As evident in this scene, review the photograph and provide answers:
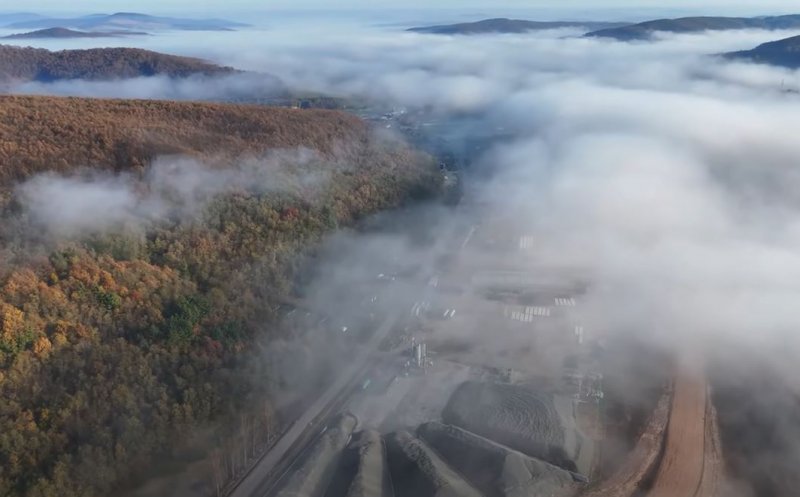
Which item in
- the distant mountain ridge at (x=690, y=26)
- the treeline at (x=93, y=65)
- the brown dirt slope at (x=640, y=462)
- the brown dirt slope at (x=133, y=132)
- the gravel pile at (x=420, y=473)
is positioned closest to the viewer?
the gravel pile at (x=420, y=473)

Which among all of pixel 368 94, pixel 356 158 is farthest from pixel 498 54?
pixel 356 158

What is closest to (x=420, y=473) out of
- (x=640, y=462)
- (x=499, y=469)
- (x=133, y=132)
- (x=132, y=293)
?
(x=499, y=469)

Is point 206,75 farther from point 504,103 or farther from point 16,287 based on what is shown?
point 16,287

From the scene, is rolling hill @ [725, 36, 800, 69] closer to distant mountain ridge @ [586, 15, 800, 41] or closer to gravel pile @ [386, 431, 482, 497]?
distant mountain ridge @ [586, 15, 800, 41]

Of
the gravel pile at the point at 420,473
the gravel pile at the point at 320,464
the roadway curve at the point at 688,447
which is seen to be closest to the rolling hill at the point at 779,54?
the roadway curve at the point at 688,447

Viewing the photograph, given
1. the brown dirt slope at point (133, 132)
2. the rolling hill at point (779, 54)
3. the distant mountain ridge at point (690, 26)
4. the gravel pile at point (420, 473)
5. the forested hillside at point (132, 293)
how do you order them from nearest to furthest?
the gravel pile at point (420, 473) → the forested hillside at point (132, 293) → the brown dirt slope at point (133, 132) → the rolling hill at point (779, 54) → the distant mountain ridge at point (690, 26)

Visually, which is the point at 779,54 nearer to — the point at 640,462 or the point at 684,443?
the point at 684,443

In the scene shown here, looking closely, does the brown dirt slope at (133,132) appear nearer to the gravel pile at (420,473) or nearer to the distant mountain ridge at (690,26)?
the gravel pile at (420,473)
